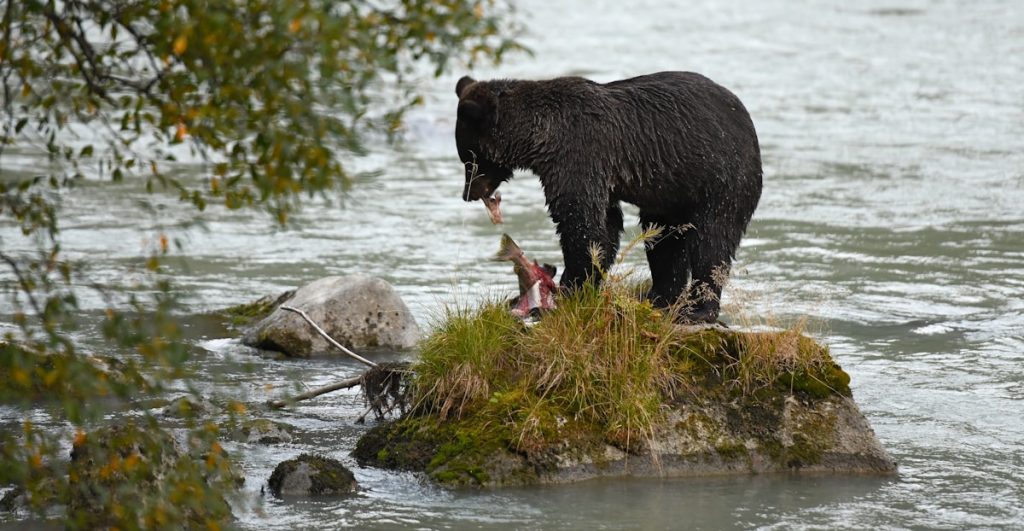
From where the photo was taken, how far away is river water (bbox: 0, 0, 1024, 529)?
747 cm

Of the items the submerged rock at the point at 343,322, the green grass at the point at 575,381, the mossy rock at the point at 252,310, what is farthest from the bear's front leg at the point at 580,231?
the mossy rock at the point at 252,310

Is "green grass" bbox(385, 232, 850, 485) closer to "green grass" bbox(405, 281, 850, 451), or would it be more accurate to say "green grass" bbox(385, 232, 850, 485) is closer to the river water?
"green grass" bbox(405, 281, 850, 451)

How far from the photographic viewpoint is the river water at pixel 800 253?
7.47 metres

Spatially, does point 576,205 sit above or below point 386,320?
above

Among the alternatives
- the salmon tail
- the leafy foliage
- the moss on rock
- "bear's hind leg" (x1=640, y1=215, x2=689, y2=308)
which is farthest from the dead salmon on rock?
the leafy foliage

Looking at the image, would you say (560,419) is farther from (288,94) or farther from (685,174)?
(288,94)

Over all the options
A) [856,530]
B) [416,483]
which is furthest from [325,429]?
[856,530]

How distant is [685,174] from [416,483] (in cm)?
253

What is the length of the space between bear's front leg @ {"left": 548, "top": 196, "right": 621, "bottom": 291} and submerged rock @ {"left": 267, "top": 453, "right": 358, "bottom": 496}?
177cm

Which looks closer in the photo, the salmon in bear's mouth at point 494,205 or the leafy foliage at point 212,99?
the leafy foliage at point 212,99

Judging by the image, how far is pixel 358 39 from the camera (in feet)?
15.6

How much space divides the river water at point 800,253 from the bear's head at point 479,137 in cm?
69

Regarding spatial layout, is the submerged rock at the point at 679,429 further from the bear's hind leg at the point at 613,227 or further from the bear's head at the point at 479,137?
the bear's head at the point at 479,137

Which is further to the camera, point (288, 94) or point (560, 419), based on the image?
point (560, 419)
